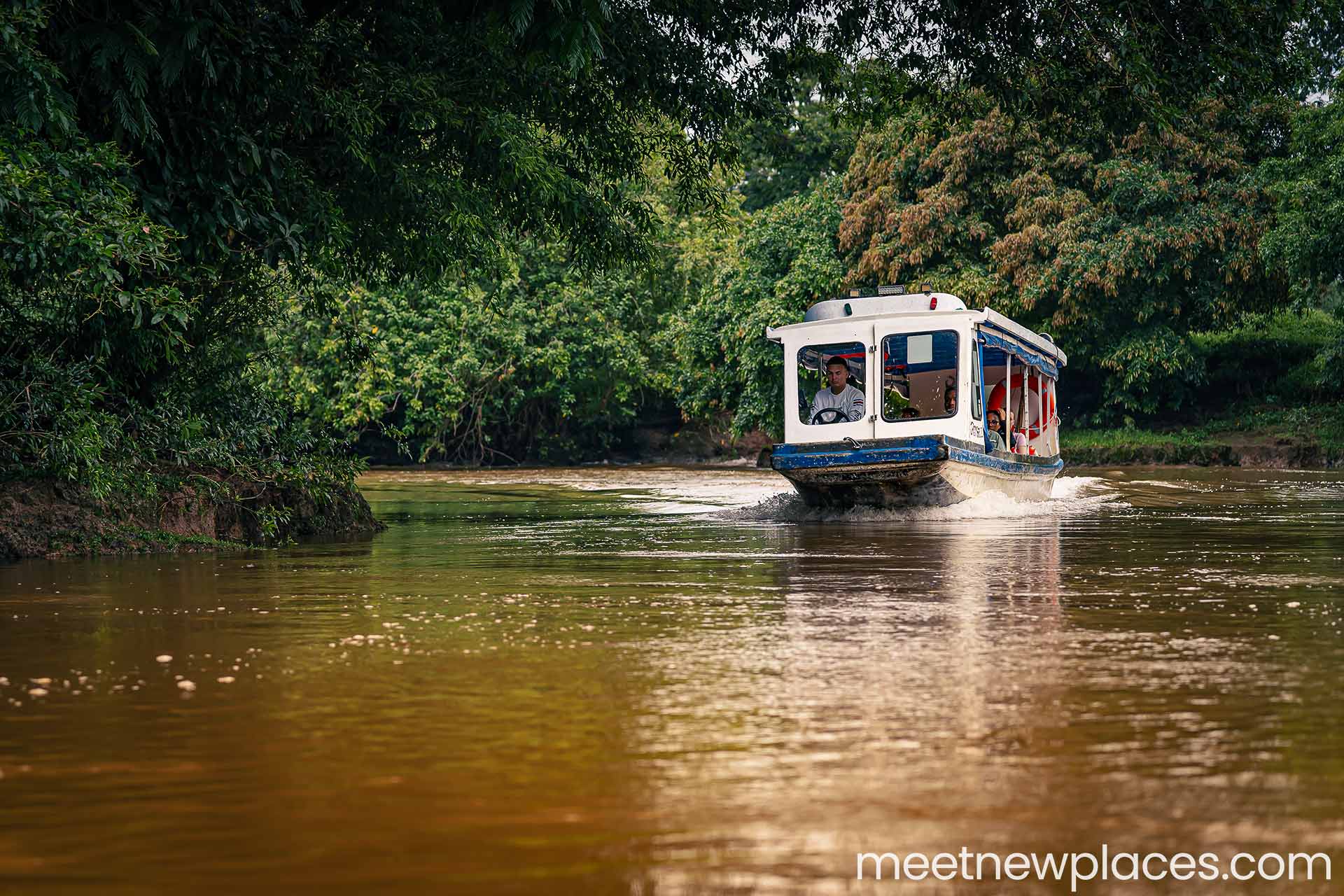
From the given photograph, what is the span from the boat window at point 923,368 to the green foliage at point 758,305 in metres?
16.9

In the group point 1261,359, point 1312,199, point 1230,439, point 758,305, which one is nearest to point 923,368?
point 1312,199

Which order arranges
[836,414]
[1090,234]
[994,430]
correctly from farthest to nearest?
[1090,234], [994,430], [836,414]

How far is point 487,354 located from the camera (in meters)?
43.6

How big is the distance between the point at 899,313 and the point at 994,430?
2613mm

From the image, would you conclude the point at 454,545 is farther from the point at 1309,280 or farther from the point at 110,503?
the point at 1309,280

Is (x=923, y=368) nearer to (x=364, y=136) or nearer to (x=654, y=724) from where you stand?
(x=364, y=136)

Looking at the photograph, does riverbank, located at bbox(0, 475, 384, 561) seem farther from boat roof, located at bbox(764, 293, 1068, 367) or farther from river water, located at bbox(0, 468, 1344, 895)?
boat roof, located at bbox(764, 293, 1068, 367)

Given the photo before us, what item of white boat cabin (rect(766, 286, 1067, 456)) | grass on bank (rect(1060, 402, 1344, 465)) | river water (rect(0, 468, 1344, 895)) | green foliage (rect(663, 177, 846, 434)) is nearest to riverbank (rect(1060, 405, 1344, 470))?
grass on bank (rect(1060, 402, 1344, 465))

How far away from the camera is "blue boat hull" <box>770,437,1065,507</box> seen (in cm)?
1656

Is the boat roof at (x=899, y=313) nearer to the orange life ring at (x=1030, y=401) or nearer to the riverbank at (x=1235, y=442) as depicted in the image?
the orange life ring at (x=1030, y=401)

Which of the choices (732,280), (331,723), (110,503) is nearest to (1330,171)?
(732,280)

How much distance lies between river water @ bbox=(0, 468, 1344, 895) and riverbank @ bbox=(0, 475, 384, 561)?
1.67 meters

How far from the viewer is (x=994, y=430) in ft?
63.7

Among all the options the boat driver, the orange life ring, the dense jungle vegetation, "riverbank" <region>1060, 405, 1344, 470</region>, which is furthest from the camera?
"riverbank" <region>1060, 405, 1344, 470</region>
